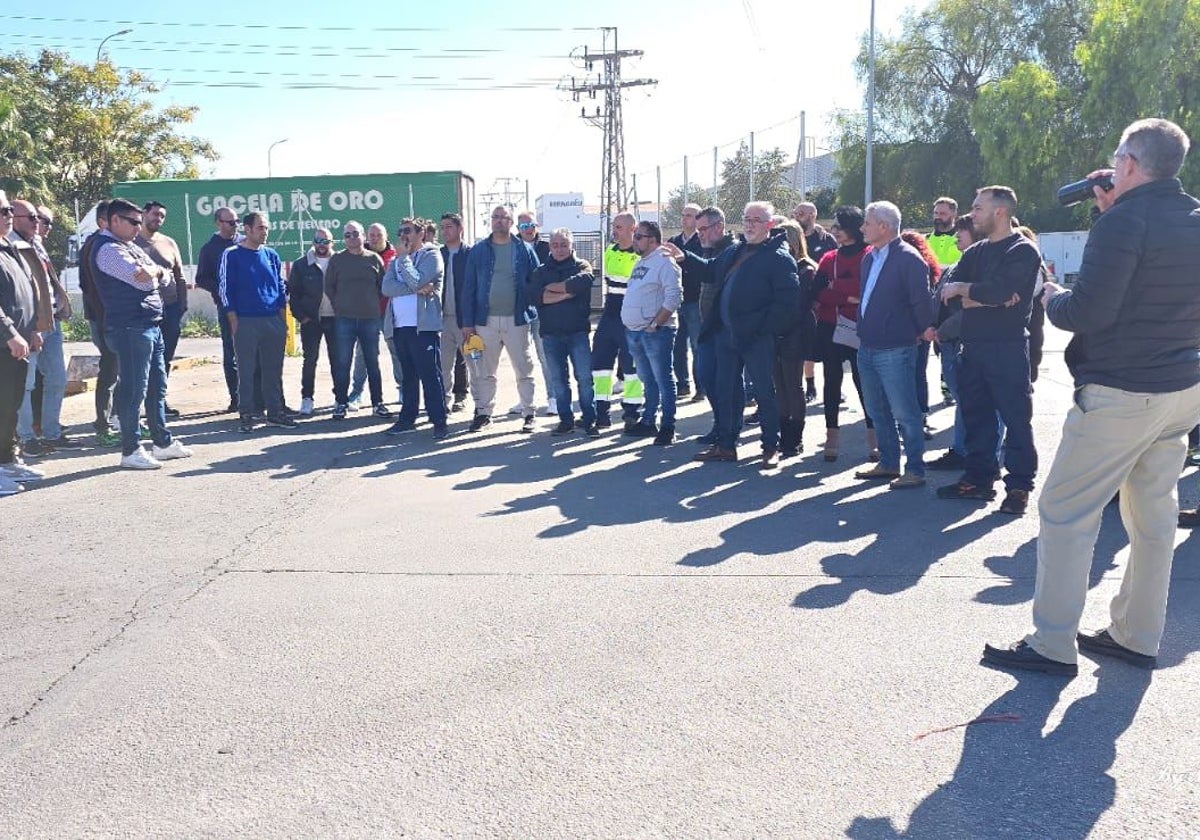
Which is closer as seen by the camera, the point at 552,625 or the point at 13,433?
the point at 552,625

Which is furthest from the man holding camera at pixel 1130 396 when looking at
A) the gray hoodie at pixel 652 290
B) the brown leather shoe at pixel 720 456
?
the gray hoodie at pixel 652 290

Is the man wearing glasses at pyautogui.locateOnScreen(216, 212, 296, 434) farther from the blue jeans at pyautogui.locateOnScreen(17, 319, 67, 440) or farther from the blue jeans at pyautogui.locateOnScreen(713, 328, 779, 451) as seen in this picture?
the blue jeans at pyautogui.locateOnScreen(713, 328, 779, 451)

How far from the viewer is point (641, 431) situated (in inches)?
401

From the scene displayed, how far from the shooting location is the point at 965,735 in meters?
3.71

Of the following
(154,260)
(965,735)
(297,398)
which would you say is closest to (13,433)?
(154,260)

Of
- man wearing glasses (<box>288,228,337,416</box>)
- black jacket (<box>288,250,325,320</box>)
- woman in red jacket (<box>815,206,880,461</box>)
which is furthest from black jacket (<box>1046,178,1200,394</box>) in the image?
Answer: black jacket (<box>288,250,325,320</box>)

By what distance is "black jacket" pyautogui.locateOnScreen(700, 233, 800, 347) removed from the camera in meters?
8.23

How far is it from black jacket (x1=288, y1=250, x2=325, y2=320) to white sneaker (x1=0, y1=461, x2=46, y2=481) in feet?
12.8

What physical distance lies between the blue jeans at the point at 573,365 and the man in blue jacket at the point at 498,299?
41cm

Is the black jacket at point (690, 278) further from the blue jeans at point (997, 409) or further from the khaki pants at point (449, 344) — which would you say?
the blue jeans at point (997, 409)

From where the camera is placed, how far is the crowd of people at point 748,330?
407cm

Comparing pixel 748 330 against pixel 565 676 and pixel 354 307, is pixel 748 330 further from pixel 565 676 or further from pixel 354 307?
pixel 354 307

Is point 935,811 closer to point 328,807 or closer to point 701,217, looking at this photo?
point 328,807

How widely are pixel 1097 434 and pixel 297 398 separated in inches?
424
